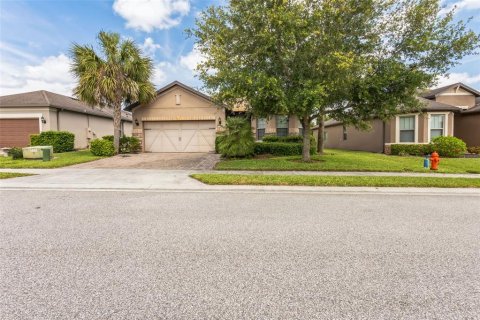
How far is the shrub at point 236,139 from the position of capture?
14.2 m

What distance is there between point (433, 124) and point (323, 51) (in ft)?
41.2

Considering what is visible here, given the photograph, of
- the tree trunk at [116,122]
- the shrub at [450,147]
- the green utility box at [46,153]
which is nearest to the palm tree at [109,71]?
the tree trunk at [116,122]

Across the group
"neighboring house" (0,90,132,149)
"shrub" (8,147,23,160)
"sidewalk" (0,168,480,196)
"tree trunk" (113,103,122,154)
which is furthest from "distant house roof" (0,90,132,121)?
"sidewalk" (0,168,480,196)

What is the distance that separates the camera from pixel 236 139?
565 inches

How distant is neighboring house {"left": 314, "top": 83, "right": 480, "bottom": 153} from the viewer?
17.8 metres

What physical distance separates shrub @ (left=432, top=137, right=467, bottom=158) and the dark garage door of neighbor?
26914mm

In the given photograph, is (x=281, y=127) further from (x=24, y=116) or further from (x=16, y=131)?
(x=16, y=131)

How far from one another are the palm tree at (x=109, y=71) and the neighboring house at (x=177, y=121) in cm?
235

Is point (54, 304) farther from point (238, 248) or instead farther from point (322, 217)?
point (322, 217)

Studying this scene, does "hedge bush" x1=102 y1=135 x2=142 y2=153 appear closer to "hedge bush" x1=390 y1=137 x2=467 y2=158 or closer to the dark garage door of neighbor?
the dark garage door of neighbor

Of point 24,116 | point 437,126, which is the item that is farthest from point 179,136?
point 437,126

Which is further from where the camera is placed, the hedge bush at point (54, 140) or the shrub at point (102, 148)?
the hedge bush at point (54, 140)

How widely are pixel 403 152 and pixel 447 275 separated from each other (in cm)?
1708

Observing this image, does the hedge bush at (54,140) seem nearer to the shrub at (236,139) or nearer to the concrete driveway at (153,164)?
the concrete driveway at (153,164)
